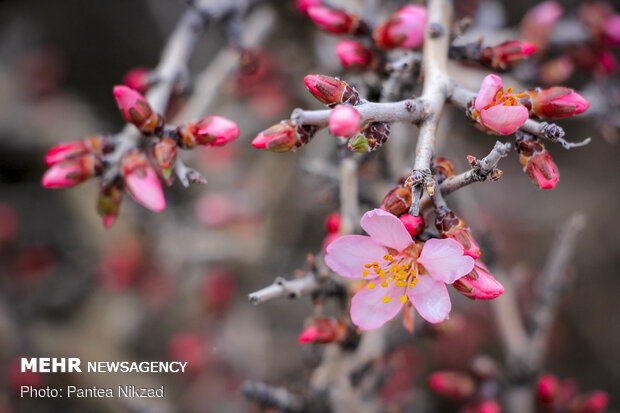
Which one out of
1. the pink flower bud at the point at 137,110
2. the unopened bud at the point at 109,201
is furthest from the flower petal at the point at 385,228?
the unopened bud at the point at 109,201

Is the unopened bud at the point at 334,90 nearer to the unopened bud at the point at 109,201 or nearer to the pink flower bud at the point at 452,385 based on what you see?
the unopened bud at the point at 109,201

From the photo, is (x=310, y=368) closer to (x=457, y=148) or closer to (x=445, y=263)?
(x=445, y=263)

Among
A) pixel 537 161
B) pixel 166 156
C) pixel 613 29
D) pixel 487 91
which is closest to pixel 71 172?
pixel 166 156

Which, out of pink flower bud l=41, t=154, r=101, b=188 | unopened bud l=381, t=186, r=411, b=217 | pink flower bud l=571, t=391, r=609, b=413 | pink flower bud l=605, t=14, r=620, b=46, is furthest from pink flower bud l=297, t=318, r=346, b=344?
pink flower bud l=605, t=14, r=620, b=46

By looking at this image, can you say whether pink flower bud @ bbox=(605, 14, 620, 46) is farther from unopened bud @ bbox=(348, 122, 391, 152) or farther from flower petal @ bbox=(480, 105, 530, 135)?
unopened bud @ bbox=(348, 122, 391, 152)

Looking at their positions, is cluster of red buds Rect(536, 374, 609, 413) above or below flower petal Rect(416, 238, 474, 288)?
below

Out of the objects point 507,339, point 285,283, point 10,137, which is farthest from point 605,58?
point 10,137

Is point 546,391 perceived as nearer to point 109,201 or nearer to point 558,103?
point 558,103
